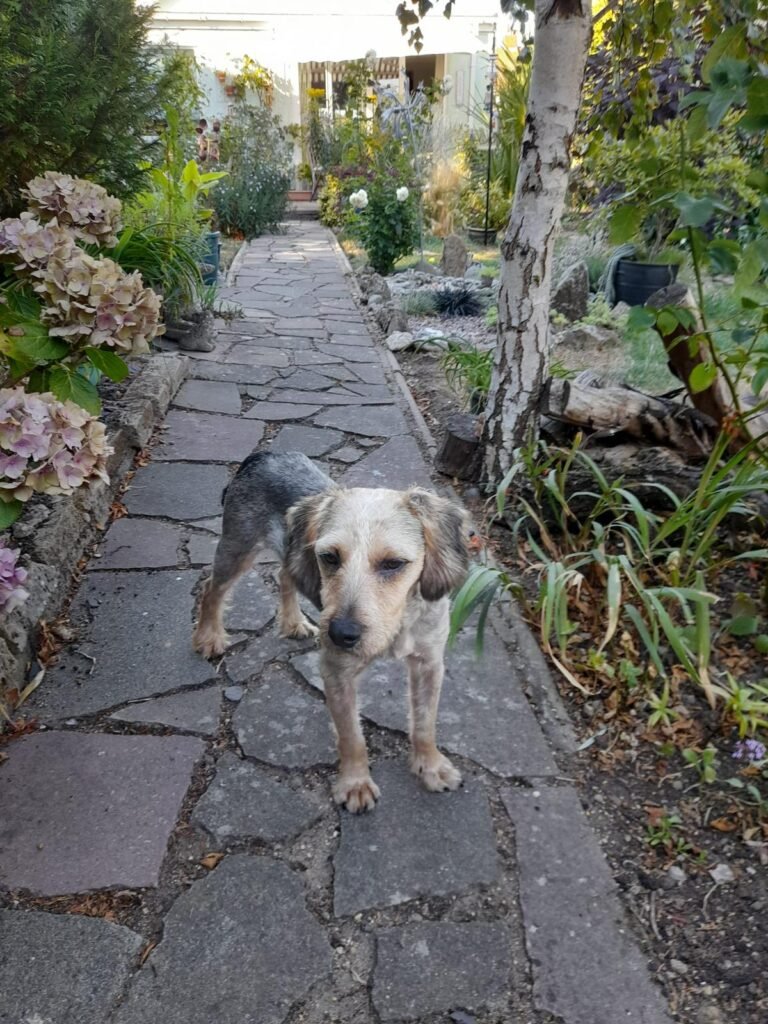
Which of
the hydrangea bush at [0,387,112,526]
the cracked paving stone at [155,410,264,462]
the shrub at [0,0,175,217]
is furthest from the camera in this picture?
the cracked paving stone at [155,410,264,462]

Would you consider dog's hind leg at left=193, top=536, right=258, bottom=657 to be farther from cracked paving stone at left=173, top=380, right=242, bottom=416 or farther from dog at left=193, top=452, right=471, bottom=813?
cracked paving stone at left=173, top=380, right=242, bottom=416

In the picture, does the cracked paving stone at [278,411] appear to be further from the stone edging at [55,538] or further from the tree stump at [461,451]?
the tree stump at [461,451]

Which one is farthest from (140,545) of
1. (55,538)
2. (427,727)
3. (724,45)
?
(724,45)

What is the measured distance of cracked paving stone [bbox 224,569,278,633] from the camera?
324 centimetres

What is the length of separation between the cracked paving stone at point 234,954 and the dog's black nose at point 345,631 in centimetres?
78

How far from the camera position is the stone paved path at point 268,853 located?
5.88ft

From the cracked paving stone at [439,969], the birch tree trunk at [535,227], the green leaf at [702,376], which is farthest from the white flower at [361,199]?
the cracked paving stone at [439,969]

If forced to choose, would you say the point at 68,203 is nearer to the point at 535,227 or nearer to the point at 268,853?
the point at 535,227

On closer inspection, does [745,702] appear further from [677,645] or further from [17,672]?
[17,672]

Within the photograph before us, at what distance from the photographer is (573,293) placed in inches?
295

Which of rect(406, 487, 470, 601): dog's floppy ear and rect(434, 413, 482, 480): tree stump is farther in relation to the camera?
rect(434, 413, 482, 480): tree stump

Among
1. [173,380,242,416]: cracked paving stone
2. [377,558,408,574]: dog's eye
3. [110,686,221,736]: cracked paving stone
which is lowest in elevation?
[110,686,221,736]: cracked paving stone

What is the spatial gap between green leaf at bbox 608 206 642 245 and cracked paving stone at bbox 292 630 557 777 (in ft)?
5.11

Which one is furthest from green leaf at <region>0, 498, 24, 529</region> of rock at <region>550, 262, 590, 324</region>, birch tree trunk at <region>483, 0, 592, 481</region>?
rock at <region>550, 262, 590, 324</region>
